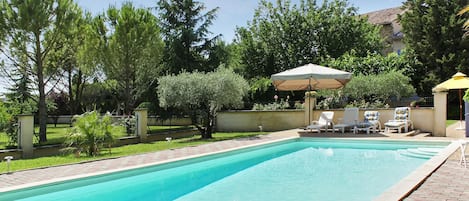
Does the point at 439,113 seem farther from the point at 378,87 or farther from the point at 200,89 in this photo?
the point at 200,89

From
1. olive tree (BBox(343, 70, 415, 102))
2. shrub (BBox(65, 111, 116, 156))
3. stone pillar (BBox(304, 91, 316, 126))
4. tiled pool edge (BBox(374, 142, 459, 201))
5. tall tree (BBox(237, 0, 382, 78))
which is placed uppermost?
tall tree (BBox(237, 0, 382, 78))

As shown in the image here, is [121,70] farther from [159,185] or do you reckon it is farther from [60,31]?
[159,185]

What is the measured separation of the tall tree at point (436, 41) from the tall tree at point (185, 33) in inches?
583

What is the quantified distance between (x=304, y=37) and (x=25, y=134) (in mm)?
25482

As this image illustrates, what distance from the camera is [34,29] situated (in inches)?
668

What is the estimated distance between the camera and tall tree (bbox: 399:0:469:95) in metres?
25.8

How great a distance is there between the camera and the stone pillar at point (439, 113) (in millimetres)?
15258

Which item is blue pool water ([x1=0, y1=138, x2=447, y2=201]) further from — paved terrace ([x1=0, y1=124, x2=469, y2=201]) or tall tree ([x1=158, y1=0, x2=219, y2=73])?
tall tree ([x1=158, y1=0, x2=219, y2=73])

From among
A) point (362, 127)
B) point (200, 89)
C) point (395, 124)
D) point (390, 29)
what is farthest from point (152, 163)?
point (390, 29)

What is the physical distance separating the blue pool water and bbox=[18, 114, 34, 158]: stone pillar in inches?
270

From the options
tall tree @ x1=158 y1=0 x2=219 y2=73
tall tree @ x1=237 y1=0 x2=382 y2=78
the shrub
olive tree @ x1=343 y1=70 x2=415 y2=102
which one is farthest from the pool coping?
tall tree @ x1=237 y1=0 x2=382 y2=78

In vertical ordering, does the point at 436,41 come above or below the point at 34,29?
above

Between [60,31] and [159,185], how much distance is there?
Result: 1281cm

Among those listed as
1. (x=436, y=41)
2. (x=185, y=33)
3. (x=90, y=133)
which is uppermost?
(x=185, y=33)
